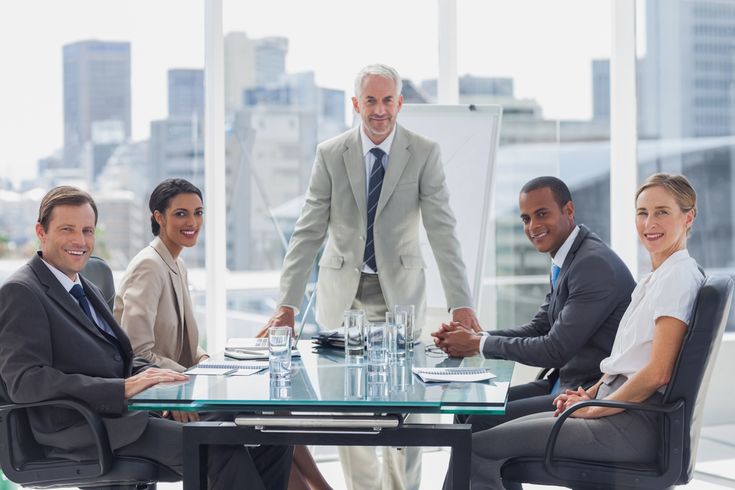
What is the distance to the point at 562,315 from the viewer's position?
317cm

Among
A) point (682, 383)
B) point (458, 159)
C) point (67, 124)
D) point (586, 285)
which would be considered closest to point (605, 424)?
point (682, 383)

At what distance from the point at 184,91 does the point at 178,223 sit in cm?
182

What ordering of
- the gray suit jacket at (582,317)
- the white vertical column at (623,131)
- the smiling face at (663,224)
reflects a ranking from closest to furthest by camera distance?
the smiling face at (663,224)
the gray suit jacket at (582,317)
the white vertical column at (623,131)

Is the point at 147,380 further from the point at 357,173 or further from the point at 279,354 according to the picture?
the point at 357,173

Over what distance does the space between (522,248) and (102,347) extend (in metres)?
3.20

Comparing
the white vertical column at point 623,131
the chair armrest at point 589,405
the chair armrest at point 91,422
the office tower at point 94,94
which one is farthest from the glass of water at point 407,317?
the white vertical column at point 623,131

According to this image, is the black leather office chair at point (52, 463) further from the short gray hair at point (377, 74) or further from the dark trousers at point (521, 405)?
the short gray hair at point (377, 74)

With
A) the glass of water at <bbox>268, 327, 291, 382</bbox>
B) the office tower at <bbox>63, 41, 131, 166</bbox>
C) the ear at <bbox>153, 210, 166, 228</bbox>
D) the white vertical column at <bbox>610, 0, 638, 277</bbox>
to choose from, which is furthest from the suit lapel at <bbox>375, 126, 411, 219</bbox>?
the white vertical column at <bbox>610, 0, 638, 277</bbox>

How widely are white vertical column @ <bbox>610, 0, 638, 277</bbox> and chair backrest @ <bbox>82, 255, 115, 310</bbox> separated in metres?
3.25

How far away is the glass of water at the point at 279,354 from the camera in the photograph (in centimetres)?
276

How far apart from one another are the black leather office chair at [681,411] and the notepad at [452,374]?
10.6 inches

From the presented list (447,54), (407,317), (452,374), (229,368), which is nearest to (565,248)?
(407,317)

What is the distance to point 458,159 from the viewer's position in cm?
507

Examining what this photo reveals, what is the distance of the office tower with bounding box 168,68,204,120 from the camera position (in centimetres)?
518
